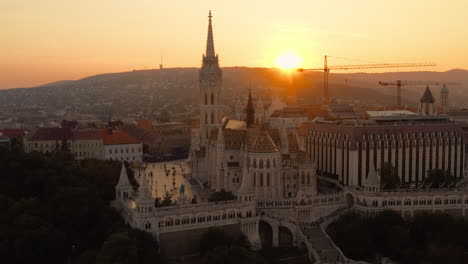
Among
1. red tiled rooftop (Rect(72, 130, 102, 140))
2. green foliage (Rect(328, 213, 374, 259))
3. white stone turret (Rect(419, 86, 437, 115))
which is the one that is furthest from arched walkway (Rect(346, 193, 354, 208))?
red tiled rooftop (Rect(72, 130, 102, 140))

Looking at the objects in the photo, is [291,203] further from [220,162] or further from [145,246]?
[145,246]

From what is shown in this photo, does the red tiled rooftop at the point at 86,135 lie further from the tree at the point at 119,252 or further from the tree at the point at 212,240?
the tree at the point at 119,252

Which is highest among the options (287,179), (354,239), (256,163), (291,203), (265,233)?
(256,163)

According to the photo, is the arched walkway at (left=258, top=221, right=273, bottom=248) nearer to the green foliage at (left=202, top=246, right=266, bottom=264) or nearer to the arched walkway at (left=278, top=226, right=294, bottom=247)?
the arched walkway at (left=278, top=226, right=294, bottom=247)

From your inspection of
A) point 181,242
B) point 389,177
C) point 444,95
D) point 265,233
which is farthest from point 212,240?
point 444,95

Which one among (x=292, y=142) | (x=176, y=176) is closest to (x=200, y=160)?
(x=176, y=176)

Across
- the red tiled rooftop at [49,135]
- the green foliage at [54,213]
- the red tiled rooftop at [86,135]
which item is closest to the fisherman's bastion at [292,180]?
the green foliage at [54,213]

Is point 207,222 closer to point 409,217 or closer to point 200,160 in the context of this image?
point 409,217
